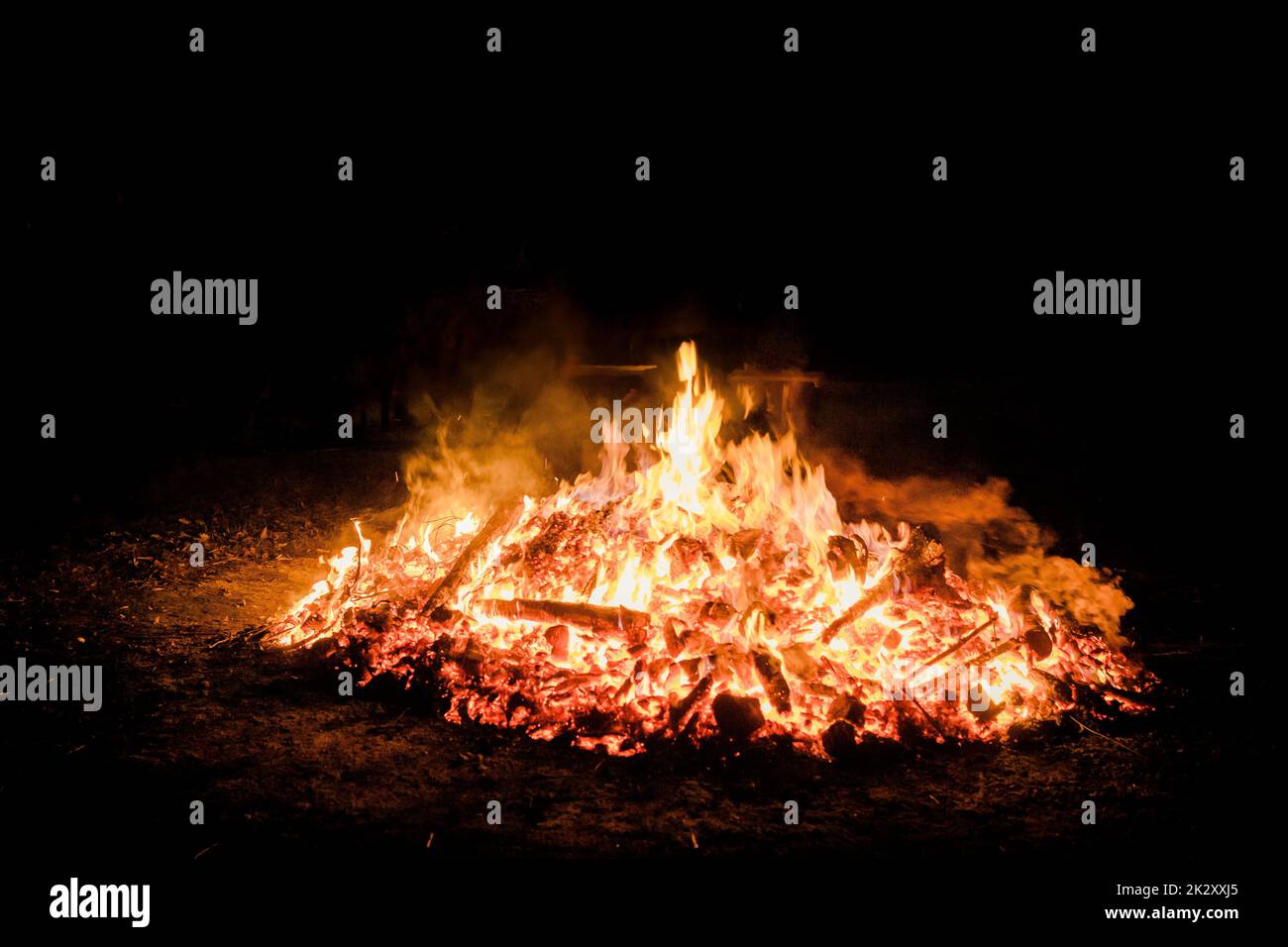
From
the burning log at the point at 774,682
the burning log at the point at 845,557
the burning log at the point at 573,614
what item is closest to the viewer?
the burning log at the point at 774,682

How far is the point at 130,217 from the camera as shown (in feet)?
36.9

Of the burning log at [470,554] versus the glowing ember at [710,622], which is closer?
the glowing ember at [710,622]

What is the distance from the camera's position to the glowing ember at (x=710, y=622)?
15.4 feet

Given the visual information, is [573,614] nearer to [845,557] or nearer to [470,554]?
[470,554]

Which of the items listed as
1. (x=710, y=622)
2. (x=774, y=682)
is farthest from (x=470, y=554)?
(x=774, y=682)

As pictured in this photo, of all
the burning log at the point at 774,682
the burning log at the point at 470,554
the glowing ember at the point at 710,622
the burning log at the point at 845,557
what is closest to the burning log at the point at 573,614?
the glowing ember at the point at 710,622

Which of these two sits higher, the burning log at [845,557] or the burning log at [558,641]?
the burning log at [845,557]

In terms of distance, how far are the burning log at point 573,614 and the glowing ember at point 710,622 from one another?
0.01m

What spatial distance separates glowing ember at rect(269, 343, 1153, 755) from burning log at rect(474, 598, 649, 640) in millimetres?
15

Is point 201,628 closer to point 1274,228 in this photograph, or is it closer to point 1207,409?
point 1207,409

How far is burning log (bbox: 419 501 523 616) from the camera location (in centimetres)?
584

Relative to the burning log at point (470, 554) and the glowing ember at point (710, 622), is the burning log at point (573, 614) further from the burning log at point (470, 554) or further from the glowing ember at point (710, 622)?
the burning log at point (470, 554)

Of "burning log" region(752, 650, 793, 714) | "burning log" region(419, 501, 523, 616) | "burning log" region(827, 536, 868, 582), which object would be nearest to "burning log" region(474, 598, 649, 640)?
"burning log" region(419, 501, 523, 616)
